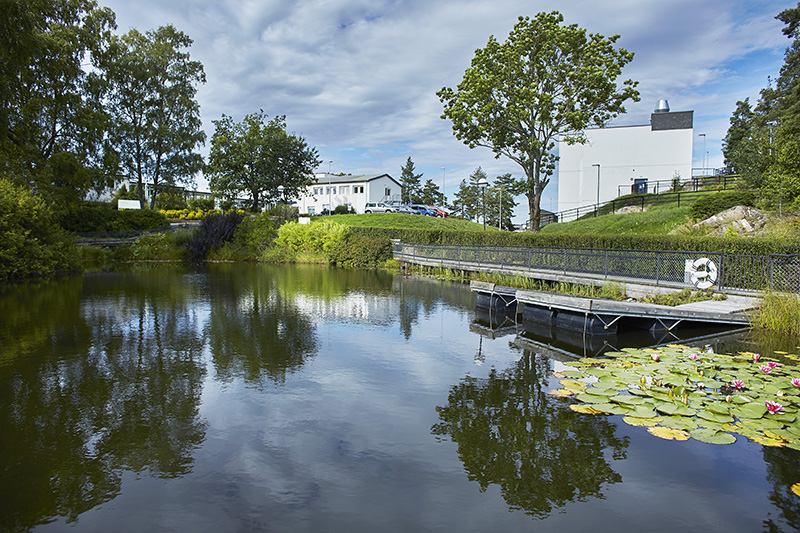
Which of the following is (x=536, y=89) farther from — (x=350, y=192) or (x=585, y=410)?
(x=350, y=192)

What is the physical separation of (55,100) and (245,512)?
116 feet

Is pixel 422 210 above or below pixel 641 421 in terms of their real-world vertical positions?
above

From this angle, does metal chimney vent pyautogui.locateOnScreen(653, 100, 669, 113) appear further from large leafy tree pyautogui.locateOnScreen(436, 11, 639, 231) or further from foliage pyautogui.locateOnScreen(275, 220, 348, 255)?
foliage pyautogui.locateOnScreen(275, 220, 348, 255)

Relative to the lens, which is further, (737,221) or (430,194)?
(430,194)

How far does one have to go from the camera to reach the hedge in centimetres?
1367

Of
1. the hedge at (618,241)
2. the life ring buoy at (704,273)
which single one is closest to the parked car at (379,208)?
the hedge at (618,241)

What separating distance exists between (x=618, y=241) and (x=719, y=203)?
11.0 meters

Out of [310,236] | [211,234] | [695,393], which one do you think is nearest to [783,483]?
[695,393]

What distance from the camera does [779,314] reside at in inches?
426

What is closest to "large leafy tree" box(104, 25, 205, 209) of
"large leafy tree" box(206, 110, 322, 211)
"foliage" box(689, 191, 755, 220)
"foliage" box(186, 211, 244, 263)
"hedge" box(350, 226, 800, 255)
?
"large leafy tree" box(206, 110, 322, 211)

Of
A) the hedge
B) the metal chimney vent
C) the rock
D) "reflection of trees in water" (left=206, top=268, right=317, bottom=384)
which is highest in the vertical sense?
the metal chimney vent

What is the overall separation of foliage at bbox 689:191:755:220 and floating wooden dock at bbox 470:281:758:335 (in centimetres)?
1560

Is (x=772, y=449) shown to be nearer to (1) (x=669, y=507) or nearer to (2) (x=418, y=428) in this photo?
(1) (x=669, y=507)

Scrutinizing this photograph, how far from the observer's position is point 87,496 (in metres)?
4.41
